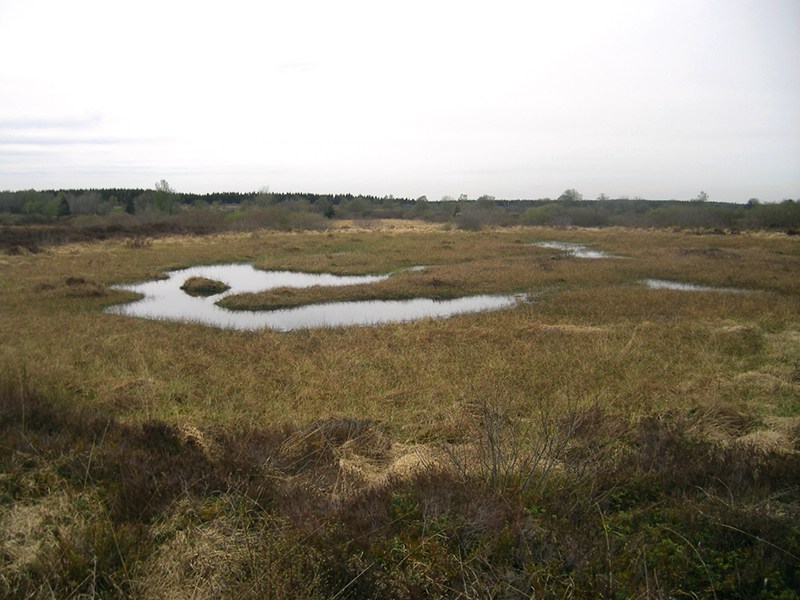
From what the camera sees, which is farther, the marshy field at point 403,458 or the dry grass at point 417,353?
the dry grass at point 417,353

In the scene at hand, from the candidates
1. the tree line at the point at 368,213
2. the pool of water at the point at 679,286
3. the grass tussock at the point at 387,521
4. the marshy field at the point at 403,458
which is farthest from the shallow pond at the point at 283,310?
the tree line at the point at 368,213

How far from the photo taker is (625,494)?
466 cm

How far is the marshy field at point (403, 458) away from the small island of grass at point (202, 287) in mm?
7300

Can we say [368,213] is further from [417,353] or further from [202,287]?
[417,353]

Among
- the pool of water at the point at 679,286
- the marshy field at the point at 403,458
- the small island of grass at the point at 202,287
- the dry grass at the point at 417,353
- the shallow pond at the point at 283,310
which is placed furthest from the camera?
the small island of grass at the point at 202,287

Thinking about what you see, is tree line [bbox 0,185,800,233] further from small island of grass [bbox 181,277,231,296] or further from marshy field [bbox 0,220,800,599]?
marshy field [bbox 0,220,800,599]

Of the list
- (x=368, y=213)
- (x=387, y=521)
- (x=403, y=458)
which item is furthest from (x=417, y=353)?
(x=368, y=213)

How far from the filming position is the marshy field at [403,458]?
3.57 meters

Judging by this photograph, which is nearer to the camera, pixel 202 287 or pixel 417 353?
pixel 417 353

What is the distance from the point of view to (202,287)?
22891mm

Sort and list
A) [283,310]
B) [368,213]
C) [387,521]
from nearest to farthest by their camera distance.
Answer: [387,521] → [283,310] → [368,213]

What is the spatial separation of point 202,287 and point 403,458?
1930cm

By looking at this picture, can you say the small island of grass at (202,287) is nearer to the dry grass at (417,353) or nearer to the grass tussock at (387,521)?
the dry grass at (417,353)

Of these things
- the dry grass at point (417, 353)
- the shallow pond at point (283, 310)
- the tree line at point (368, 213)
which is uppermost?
the tree line at point (368, 213)
